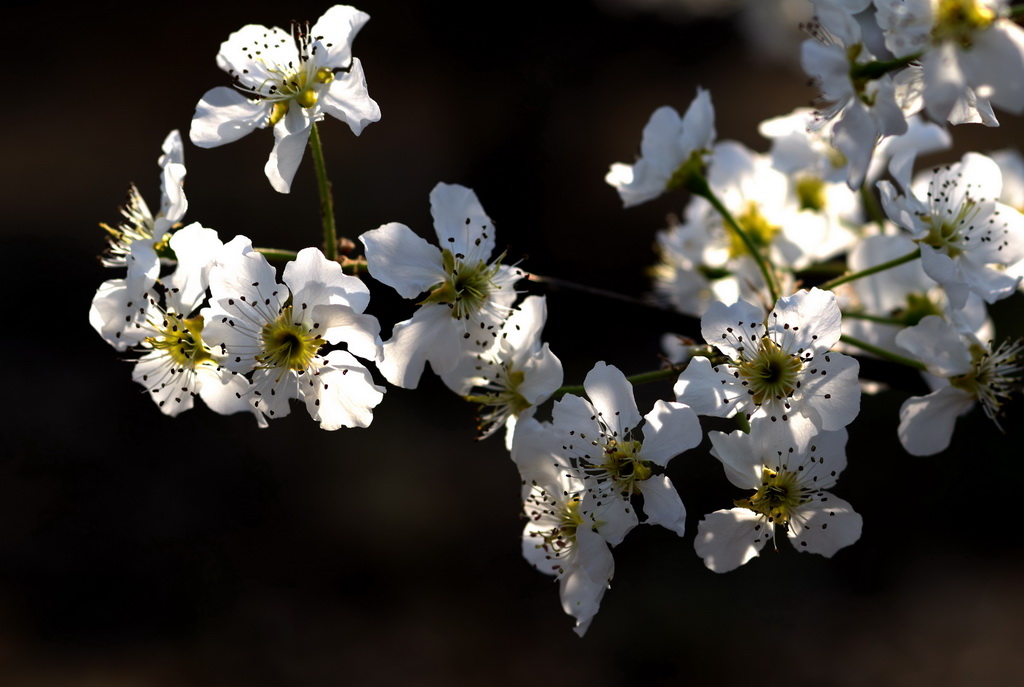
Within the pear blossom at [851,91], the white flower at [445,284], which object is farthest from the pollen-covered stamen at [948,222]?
the white flower at [445,284]

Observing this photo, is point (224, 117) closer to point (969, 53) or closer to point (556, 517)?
point (556, 517)

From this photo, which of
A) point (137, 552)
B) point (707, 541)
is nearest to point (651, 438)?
point (707, 541)

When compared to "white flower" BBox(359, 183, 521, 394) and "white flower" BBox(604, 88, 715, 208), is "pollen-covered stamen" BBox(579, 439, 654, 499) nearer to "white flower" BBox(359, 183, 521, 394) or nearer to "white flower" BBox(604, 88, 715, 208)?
"white flower" BBox(359, 183, 521, 394)

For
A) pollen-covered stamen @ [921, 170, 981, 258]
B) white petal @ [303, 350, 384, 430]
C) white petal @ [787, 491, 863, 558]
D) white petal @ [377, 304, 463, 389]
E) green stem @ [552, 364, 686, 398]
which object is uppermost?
white petal @ [377, 304, 463, 389]

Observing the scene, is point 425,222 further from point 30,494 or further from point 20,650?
point 20,650

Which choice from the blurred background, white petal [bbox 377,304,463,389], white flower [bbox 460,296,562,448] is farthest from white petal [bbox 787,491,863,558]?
the blurred background

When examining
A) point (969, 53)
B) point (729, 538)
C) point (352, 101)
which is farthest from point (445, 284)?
point (969, 53)
